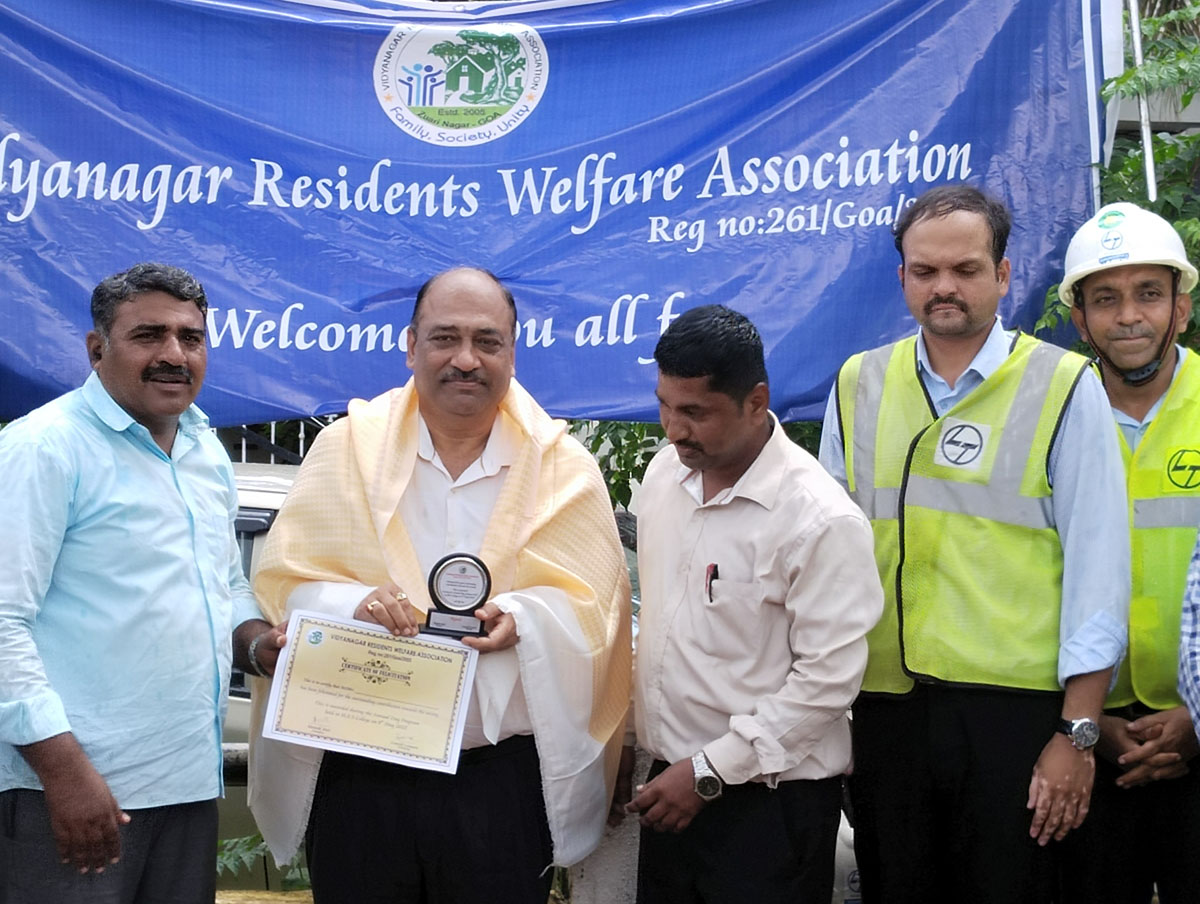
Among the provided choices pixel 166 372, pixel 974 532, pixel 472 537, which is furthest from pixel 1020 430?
pixel 166 372

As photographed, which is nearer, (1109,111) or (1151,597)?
(1151,597)

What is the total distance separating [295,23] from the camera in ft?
14.6

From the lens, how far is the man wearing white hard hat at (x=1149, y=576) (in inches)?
123

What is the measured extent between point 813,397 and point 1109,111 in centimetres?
141

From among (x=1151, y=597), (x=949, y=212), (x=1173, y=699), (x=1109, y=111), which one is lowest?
(x=1173, y=699)

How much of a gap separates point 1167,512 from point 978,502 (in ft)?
1.69

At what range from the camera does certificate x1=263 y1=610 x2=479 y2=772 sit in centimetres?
289

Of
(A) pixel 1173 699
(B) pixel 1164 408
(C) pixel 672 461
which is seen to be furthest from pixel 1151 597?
(C) pixel 672 461

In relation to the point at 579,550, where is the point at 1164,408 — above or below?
above

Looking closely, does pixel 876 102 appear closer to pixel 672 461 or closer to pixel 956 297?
pixel 956 297

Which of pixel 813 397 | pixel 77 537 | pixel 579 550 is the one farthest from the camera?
pixel 813 397

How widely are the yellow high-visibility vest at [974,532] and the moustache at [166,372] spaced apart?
5.54 ft

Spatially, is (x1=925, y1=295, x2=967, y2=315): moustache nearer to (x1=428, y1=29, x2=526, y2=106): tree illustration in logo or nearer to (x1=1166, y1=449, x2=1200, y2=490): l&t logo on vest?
(x1=1166, y1=449, x2=1200, y2=490): l&t logo on vest

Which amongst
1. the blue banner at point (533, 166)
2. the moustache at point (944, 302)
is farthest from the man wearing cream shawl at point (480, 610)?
the blue banner at point (533, 166)
